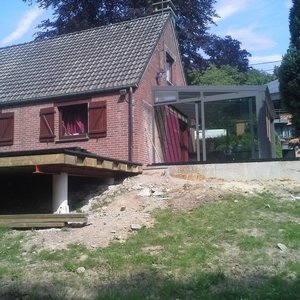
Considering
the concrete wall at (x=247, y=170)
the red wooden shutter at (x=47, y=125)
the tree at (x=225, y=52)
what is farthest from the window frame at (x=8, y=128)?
the tree at (x=225, y=52)

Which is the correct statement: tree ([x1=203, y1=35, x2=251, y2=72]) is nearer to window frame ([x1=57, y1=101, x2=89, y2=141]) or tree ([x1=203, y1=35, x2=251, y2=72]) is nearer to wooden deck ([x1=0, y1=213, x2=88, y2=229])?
window frame ([x1=57, y1=101, x2=89, y2=141])

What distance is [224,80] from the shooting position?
34.6m

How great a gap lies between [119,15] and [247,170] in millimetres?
19912

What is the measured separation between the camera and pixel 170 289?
721 centimetres

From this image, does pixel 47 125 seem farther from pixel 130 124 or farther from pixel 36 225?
pixel 36 225

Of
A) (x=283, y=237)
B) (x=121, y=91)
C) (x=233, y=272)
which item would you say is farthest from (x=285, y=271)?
(x=121, y=91)

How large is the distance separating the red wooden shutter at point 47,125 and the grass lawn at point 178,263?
24.6 feet

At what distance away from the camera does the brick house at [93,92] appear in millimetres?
17297

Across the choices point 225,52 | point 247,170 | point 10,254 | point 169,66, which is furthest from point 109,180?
point 225,52

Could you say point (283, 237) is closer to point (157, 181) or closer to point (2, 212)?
point (157, 181)

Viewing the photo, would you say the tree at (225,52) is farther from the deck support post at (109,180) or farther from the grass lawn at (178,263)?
the grass lawn at (178,263)

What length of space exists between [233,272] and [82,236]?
363 cm

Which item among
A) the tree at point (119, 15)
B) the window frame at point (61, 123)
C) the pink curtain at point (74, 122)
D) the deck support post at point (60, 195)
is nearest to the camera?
the deck support post at point (60, 195)

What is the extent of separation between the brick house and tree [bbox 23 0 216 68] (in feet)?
33.6
